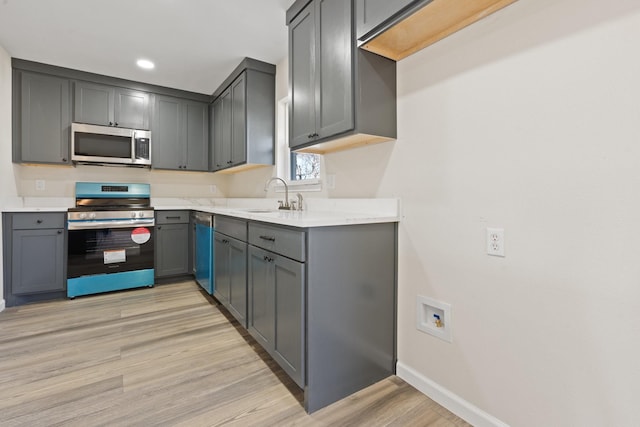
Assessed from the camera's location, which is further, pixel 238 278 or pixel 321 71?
pixel 238 278

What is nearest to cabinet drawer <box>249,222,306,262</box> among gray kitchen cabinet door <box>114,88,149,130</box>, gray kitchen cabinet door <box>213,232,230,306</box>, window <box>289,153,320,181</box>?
gray kitchen cabinet door <box>213,232,230,306</box>

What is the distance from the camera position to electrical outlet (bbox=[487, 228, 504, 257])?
1304mm

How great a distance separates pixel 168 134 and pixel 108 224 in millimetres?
1376

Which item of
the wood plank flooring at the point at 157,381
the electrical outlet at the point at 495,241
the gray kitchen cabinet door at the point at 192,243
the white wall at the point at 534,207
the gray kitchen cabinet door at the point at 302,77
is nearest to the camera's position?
the white wall at the point at 534,207

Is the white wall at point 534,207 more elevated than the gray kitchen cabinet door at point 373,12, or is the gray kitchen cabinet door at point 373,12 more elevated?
the gray kitchen cabinet door at point 373,12

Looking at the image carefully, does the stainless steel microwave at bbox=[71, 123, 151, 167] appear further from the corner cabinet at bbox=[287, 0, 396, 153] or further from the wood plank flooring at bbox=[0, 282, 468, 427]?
the corner cabinet at bbox=[287, 0, 396, 153]

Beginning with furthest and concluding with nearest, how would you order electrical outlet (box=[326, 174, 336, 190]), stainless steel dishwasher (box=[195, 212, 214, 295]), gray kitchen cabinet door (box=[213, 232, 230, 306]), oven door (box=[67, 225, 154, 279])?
1. oven door (box=[67, 225, 154, 279])
2. stainless steel dishwasher (box=[195, 212, 214, 295])
3. gray kitchen cabinet door (box=[213, 232, 230, 306])
4. electrical outlet (box=[326, 174, 336, 190])

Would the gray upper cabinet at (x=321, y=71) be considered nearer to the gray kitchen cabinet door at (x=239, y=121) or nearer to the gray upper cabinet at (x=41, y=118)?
the gray kitchen cabinet door at (x=239, y=121)

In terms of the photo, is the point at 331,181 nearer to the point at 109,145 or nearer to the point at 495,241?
the point at 495,241

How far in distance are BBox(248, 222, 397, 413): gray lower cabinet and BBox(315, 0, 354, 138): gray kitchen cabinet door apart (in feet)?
2.19

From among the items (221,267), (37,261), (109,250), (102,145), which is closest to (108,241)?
(109,250)

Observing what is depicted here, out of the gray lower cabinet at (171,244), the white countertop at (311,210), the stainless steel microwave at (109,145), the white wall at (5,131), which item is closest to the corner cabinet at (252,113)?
the white countertop at (311,210)

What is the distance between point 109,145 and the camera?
3535 mm

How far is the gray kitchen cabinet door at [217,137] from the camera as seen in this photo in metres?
3.80
